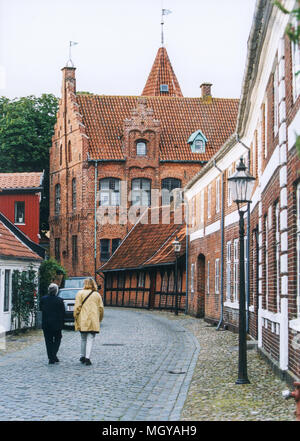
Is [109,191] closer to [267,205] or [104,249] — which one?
[104,249]

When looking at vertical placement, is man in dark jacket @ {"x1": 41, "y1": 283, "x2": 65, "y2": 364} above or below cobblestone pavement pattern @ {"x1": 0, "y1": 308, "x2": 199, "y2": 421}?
above

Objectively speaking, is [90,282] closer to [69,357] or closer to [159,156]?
[69,357]

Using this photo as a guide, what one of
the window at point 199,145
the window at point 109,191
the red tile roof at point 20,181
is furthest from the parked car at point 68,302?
the window at point 199,145

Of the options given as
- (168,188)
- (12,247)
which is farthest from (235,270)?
(168,188)

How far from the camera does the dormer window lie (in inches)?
1976

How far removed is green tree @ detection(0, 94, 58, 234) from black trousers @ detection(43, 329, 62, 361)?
3775cm

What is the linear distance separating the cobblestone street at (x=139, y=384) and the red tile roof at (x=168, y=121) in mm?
30635

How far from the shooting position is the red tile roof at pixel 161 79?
56812mm

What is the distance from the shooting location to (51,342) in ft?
46.2

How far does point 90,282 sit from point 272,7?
6256 mm

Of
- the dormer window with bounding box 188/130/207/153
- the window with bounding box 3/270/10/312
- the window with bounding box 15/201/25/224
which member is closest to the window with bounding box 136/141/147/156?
the dormer window with bounding box 188/130/207/153

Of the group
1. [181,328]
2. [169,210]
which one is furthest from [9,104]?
[181,328]

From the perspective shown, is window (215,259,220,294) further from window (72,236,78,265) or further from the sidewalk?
window (72,236,78,265)
